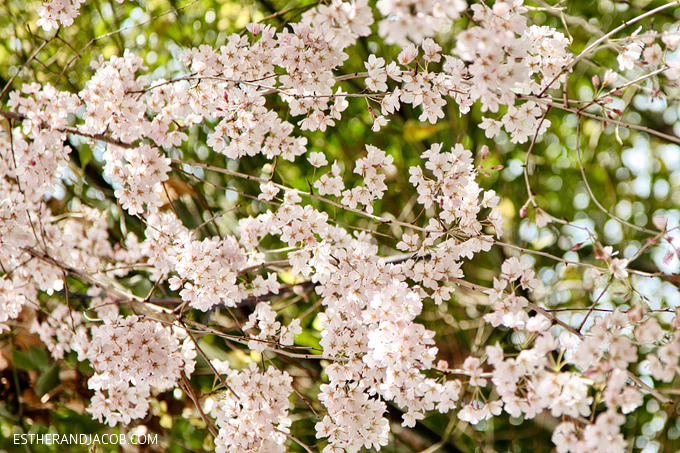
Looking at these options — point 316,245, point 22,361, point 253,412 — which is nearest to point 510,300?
point 316,245

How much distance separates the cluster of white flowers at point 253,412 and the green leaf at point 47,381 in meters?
1.03

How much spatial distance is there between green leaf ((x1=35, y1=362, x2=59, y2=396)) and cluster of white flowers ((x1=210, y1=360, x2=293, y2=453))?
1026 millimetres

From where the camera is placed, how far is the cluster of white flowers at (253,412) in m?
1.36

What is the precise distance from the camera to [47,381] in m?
2.03

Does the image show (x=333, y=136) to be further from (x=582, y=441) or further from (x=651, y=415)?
(x=651, y=415)

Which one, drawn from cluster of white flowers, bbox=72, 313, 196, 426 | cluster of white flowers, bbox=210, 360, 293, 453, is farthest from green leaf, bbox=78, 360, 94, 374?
cluster of white flowers, bbox=210, 360, 293, 453

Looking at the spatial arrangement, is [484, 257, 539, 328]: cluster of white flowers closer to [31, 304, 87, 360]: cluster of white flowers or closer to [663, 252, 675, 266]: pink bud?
[663, 252, 675, 266]: pink bud

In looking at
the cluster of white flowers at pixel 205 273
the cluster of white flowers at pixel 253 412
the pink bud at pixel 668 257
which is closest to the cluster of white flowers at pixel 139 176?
the cluster of white flowers at pixel 205 273

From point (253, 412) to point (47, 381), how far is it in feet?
3.78

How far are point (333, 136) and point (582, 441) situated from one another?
7.16ft

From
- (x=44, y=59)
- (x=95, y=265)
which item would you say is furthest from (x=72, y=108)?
(x=44, y=59)

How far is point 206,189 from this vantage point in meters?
2.74

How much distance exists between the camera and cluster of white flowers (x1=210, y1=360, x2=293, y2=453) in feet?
4.48

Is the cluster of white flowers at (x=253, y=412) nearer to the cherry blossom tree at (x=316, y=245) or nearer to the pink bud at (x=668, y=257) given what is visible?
the cherry blossom tree at (x=316, y=245)
